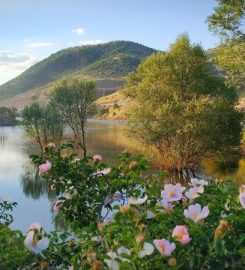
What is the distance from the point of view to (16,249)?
4266mm

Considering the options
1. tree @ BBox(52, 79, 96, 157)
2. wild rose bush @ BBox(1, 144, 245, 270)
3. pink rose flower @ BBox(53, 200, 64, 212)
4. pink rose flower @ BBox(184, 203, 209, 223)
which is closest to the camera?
wild rose bush @ BBox(1, 144, 245, 270)

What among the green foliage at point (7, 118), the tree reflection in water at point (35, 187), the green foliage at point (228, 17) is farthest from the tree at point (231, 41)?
the green foliage at point (7, 118)

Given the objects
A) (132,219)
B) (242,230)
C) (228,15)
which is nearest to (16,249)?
(132,219)

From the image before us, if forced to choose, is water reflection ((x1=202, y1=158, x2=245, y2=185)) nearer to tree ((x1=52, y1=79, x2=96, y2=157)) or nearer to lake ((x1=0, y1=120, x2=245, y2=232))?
lake ((x1=0, y1=120, x2=245, y2=232))

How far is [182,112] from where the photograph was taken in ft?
119

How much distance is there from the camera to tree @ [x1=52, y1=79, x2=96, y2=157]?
5816cm

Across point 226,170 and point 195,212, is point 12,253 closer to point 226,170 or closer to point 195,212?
point 195,212

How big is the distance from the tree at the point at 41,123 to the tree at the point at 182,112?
18.4 metres

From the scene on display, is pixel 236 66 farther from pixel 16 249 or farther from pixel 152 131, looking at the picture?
pixel 16 249

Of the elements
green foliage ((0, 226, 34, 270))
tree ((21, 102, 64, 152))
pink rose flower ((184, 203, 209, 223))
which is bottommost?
tree ((21, 102, 64, 152))

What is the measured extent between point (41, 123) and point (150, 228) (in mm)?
53368

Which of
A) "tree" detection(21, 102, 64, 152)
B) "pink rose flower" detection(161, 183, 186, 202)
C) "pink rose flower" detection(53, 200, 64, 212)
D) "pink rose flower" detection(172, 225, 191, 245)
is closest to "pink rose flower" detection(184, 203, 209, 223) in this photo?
"pink rose flower" detection(172, 225, 191, 245)

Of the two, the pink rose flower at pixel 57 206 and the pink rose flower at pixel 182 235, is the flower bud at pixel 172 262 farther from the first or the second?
the pink rose flower at pixel 57 206

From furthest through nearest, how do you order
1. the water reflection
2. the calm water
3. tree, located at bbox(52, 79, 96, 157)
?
tree, located at bbox(52, 79, 96, 157)
the water reflection
the calm water
